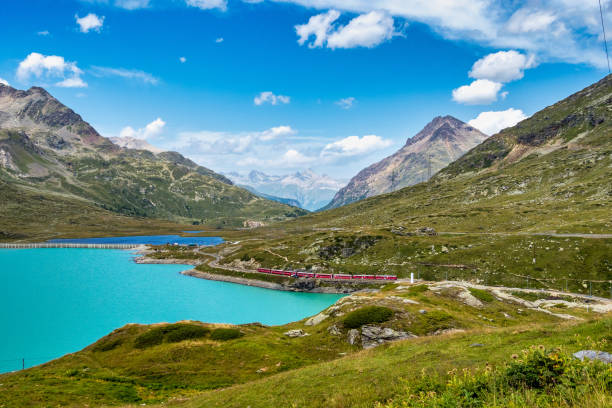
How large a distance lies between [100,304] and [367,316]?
10464cm

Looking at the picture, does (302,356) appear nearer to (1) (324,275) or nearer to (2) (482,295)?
(2) (482,295)

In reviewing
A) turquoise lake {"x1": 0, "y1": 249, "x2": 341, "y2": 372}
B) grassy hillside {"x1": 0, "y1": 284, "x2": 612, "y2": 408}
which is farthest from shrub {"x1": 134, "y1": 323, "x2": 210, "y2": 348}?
turquoise lake {"x1": 0, "y1": 249, "x2": 341, "y2": 372}

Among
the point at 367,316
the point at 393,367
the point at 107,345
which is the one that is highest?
the point at 393,367

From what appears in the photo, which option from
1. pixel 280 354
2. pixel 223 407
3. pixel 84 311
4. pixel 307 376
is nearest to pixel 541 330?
pixel 307 376

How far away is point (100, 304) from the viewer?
365 ft

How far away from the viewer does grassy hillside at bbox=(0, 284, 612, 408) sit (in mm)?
18672

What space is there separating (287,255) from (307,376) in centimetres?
15184

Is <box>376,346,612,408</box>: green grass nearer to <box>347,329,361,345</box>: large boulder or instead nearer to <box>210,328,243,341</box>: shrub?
<box>347,329,361,345</box>: large boulder

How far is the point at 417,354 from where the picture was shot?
2241 cm

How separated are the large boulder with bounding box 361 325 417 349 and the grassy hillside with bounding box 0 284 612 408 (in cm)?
84

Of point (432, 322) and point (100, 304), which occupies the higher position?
point (432, 322)

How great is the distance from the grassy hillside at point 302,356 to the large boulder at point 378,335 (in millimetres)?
844

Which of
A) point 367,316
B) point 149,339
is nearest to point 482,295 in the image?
point 367,316

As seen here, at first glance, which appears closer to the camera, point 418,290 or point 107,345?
point 107,345
